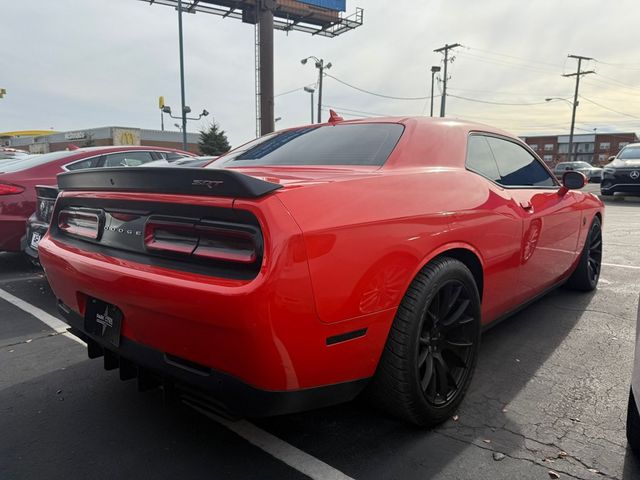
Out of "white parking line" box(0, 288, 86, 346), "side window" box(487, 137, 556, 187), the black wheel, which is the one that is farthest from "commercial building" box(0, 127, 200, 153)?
"side window" box(487, 137, 556, 187)

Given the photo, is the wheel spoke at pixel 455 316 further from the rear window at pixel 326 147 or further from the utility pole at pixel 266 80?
the utility pole at pixel 266 80

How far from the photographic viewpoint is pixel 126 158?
6199 mm

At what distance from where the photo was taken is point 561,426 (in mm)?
2227

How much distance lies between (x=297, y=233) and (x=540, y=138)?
9435cm

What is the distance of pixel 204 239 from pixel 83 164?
4.59m

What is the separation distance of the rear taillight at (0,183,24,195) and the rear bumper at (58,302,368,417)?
382 centimetres

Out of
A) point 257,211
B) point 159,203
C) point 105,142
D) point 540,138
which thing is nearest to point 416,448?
point 257,211

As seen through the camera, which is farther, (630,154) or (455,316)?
(630,154)

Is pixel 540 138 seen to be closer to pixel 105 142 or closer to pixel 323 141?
pixel 105 142

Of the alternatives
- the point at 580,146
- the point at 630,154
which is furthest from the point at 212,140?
the point at 580,146

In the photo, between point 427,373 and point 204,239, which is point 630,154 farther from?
point 204,239

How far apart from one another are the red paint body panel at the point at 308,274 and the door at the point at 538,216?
1.92 feet

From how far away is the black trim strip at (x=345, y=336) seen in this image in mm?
1689

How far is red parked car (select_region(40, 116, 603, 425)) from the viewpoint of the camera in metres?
1.58
